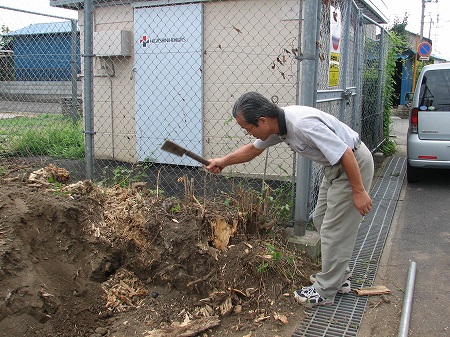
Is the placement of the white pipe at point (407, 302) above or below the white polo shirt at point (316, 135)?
below

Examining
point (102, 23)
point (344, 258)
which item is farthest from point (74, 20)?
point (344, 258)

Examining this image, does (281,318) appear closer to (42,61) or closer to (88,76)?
(88,76)

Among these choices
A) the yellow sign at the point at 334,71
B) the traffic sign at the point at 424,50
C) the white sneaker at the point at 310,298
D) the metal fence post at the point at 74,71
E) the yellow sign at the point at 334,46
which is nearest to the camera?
the white sneaker at the point at 310,298

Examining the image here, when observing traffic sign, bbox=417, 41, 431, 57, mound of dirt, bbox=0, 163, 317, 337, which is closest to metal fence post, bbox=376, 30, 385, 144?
mound of dirt, bbox=0, 163, 317, 337

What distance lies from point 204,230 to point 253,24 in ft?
13.3

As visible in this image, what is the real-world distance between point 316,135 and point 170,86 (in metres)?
4.73

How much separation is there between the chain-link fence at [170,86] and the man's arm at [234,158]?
76.2 inches

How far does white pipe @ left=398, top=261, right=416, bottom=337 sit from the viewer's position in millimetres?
3086

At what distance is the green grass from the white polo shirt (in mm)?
5000

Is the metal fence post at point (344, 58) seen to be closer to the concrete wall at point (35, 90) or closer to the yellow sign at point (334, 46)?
the yellow sign at point (334, 46)

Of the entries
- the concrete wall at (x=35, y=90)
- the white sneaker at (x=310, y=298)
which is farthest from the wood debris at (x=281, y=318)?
the concrete wall at (x=35, y=90)

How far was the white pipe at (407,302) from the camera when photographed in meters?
3.09

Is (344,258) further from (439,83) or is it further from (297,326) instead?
(439,83)

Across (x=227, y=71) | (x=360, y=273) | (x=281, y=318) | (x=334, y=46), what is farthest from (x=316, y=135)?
(x=227, y=71)
